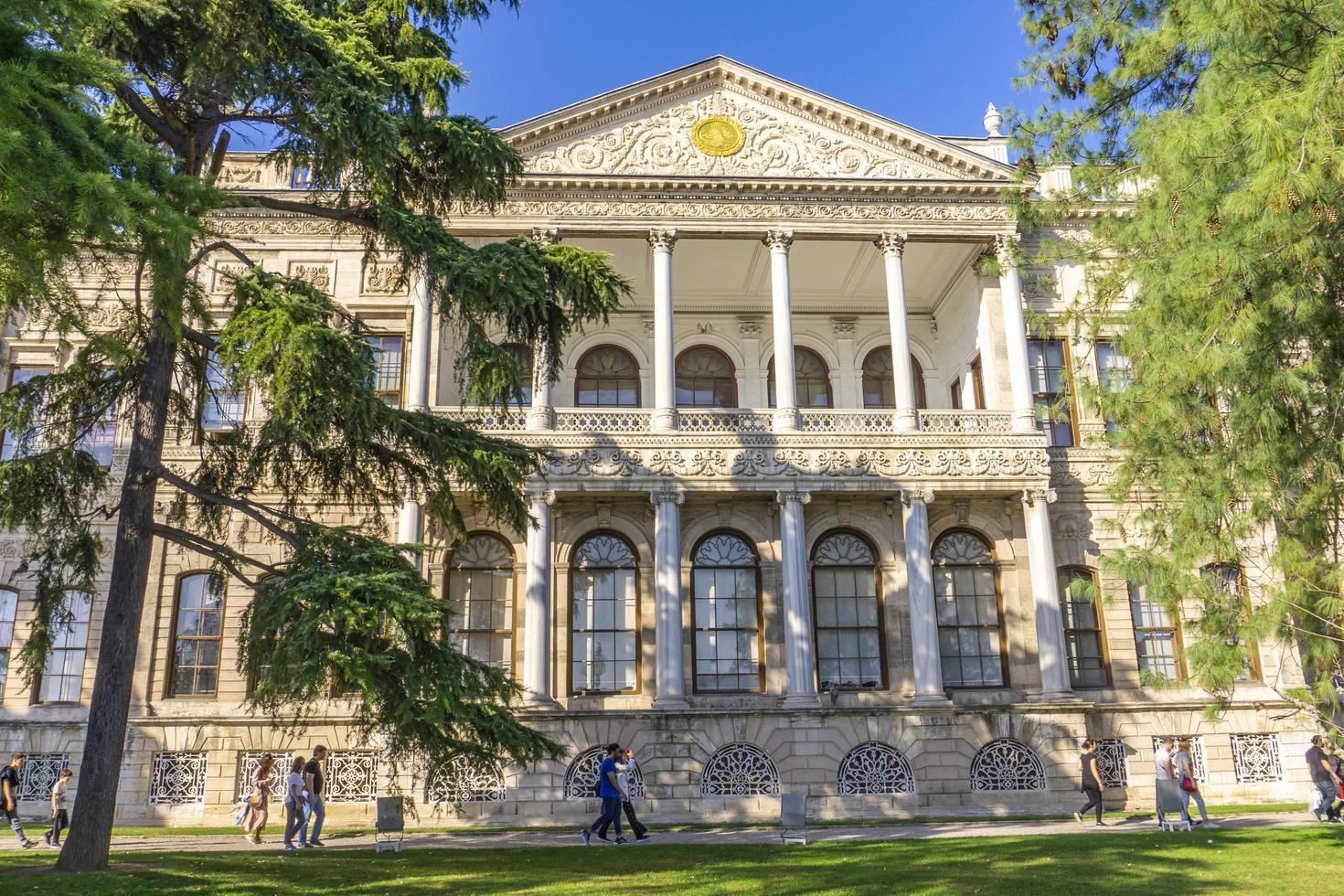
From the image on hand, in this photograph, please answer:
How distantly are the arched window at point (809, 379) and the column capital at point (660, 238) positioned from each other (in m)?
5.24

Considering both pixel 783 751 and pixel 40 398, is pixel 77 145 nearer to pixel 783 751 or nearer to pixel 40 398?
pixel 40 398

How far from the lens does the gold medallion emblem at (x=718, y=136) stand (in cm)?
2373

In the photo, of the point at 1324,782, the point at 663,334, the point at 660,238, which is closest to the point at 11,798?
the point at 663,334

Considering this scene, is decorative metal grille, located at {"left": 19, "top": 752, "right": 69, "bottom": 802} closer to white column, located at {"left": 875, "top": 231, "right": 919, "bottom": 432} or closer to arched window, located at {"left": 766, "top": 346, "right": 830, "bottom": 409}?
arched window, located at {"left": 766, "top": 346, "right": 830, "bottom": 409}

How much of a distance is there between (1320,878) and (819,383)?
17.2 meters

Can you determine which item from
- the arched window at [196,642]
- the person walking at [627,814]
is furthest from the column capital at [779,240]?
the arched window at [196,642]

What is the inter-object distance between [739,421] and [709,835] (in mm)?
8627

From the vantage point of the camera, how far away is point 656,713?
20453 mm

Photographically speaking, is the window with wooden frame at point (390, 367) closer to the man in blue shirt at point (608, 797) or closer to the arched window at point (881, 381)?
the man in blue shirt at point (608, 797)

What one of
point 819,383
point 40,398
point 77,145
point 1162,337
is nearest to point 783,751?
point 819,383

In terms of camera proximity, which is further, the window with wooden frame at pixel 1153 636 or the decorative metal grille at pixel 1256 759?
the window with wooden frame at pixel 1153 636

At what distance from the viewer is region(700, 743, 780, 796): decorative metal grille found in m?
20.3

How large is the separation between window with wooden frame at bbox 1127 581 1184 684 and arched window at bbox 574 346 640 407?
12208mm

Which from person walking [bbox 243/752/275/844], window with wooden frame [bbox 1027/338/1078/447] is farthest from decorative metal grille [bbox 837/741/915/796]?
person walking [bbox 243/752/275/844]
